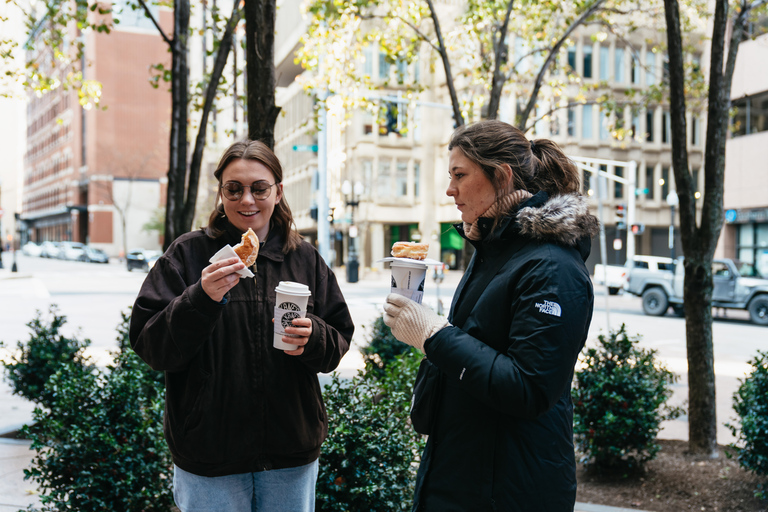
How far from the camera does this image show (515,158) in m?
2.12

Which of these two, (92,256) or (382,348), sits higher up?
(92,256)

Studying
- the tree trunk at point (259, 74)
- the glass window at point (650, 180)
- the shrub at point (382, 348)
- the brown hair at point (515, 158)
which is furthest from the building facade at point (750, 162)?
the brown hair at point (515, 158)

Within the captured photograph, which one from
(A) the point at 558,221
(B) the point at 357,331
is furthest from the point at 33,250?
(A) the point at 558,221

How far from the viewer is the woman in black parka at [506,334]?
1.87 meters

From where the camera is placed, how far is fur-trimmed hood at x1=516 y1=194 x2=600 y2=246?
1.99 metres

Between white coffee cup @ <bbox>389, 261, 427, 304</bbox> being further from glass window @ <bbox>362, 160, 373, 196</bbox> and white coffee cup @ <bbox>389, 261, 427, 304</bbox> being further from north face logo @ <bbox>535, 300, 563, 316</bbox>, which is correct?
glass window @ <bbox>362, 160, 373, 196</bbox>

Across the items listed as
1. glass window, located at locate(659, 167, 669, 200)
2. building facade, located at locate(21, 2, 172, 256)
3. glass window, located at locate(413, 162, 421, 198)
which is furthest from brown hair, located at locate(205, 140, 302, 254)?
building facade, located at locate(21, 2, 172, 256)

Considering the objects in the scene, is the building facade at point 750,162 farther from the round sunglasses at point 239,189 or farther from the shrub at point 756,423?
the round sunglasses at point 239,189

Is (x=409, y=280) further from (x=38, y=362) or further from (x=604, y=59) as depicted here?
(x=604, y=59)

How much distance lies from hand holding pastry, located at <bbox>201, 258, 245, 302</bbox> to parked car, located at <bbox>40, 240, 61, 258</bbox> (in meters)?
74.4

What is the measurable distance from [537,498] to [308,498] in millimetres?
968

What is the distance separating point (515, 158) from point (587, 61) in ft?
156

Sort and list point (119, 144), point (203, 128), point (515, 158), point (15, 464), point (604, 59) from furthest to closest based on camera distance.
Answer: point (119, 144) < point (604, 59) < point (203, 128) < point (15, 464) < point (515, 158)

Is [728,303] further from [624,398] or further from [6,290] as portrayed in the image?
[6,290]
